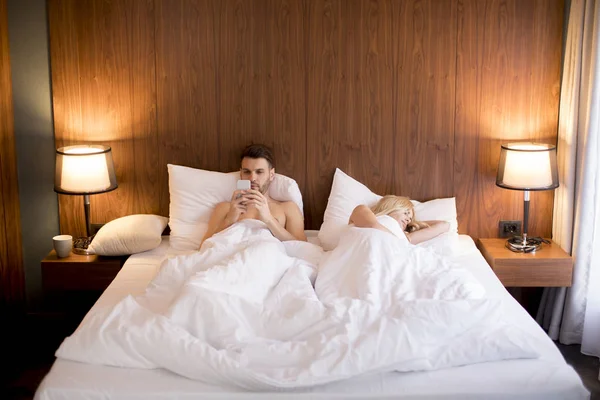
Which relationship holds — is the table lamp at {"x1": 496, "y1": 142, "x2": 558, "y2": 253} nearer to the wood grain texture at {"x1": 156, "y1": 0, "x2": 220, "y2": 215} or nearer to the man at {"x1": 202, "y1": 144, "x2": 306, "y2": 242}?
the man at {"x1": 202, "y1": 144, "x2": 306, "y2": 242}

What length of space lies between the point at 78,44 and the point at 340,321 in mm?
2327

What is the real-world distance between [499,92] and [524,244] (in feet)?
2.79

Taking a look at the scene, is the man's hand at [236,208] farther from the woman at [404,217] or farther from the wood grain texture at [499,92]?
the wood grain texture at [499,92]

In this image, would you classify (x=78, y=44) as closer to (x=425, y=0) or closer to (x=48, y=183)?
(x=48, y=183)

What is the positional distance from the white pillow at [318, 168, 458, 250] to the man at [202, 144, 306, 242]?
0.19m

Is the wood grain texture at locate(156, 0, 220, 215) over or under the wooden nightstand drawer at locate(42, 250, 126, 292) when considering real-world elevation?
over

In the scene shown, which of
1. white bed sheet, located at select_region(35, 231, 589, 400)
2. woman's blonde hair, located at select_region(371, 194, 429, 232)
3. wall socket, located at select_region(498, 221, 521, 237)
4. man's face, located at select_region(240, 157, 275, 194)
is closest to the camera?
white bed sheet, located at select_region(35, 231, 589, 400)

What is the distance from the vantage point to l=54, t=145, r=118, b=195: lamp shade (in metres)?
3.82


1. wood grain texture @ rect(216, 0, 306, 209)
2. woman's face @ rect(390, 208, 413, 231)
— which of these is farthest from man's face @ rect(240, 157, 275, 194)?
woman's face @ rect(390, 208, 413, 231)

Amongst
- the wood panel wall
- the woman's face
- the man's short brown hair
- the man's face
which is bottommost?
the woman's face

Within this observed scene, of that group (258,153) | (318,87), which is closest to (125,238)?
(258,153)

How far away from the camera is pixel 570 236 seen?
394 cm

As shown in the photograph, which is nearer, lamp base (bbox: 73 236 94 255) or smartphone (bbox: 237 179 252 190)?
smartphone (bbox: 237 179 252 190)

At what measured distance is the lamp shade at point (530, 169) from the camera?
3.82 m
